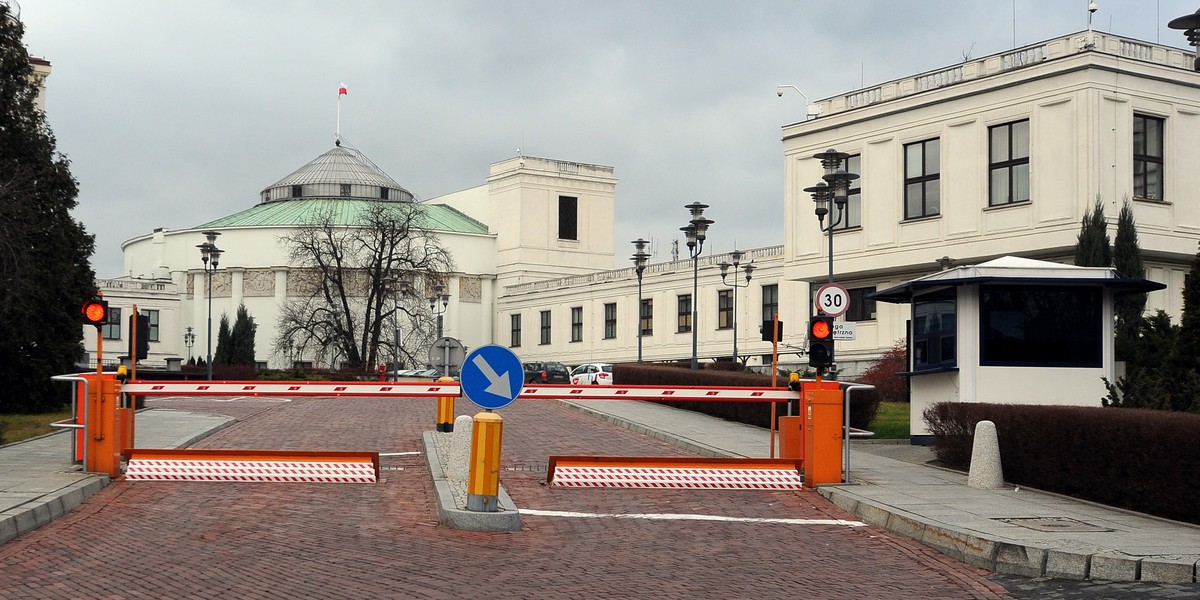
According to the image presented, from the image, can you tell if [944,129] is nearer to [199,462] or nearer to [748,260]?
[748,260]

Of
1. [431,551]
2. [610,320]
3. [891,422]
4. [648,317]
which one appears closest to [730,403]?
[891,422]

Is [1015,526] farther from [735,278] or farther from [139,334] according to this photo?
[735,278]

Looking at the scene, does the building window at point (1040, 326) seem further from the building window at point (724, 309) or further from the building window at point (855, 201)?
the building window at point (724, 309)

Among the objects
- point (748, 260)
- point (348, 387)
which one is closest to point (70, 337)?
point (348, 387)

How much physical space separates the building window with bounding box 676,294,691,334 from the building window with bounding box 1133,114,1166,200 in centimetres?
3766

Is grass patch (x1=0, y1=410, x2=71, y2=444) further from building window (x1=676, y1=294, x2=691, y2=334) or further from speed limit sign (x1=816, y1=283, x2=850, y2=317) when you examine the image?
building window (x1=676, y1=294, x2=691, y2=334)

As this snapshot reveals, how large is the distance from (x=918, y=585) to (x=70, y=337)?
93.5 ft

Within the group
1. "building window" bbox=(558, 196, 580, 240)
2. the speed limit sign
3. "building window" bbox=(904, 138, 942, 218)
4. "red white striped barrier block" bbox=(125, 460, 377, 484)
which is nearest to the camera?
"red white striped barrier block" bbox=(125, 460, 377, 484)

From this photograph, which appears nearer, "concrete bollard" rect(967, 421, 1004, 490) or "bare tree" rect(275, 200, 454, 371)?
"concrete bollard" rect(967, 421, 1004, 490)

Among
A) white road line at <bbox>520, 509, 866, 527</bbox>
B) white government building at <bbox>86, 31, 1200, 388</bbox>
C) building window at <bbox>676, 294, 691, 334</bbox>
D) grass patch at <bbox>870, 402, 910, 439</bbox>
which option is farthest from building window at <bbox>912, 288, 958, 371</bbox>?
building window at <bbox>676, 294, 691, 334</bbox>

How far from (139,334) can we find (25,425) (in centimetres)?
974

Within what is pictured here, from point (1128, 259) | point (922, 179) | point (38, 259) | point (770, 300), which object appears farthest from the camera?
point (770, 300)

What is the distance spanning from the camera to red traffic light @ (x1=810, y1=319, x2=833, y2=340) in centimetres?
1762

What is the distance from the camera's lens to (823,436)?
55.9 feet
